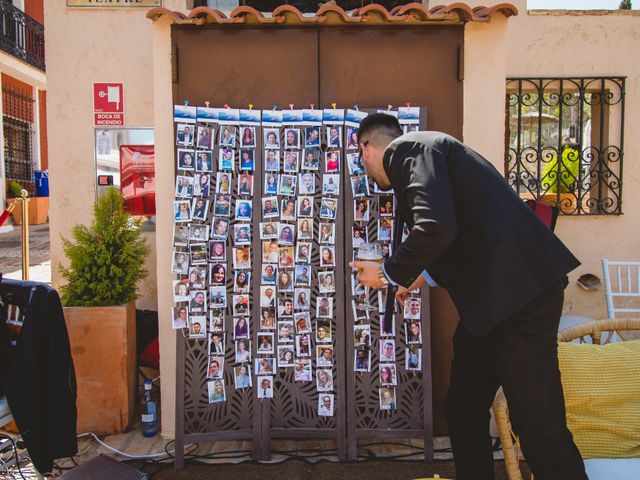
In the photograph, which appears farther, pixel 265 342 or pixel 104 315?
pixel 104 315

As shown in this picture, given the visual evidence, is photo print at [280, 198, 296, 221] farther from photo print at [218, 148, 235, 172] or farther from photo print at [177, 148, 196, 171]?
photo print at [177, 148, 196, 171]

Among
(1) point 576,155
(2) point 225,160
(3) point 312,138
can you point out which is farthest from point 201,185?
(1) point 576,155

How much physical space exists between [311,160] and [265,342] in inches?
46.6

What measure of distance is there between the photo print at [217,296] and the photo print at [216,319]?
0.07 ft

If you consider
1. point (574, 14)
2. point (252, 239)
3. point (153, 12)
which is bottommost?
point (252, 239)

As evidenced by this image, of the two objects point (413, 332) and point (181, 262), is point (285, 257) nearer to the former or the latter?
point (181, 262)

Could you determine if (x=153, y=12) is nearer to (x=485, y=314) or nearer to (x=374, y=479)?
(x=485, y=314)

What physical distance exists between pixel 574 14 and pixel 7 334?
19.2 feet

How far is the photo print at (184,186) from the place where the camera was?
3684 millimetres

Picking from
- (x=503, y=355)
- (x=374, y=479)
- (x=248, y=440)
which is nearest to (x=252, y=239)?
(x=248, y=440)

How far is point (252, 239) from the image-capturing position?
3.74m

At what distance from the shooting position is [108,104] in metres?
5.27

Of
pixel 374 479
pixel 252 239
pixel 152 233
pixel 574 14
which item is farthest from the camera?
pixel 574 14

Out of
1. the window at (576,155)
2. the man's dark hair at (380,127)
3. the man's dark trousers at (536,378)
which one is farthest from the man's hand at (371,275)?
the window at (576,155)
